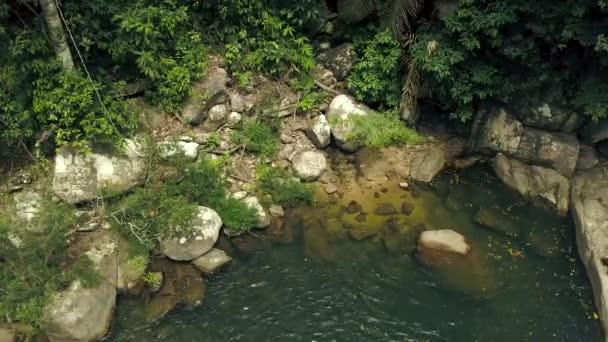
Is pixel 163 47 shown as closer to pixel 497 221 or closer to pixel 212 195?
pixel 212 195

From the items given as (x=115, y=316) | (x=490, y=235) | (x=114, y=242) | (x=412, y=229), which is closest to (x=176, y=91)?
(x=114, y=242)

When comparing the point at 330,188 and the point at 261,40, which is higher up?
the point at 261,40

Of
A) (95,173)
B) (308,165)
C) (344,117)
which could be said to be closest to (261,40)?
(344,117)

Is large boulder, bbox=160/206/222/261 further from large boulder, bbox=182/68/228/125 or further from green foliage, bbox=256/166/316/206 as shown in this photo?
large boulder, bbox=182/68/228/125

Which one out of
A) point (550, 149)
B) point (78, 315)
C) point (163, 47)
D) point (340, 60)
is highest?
point (340, 60)

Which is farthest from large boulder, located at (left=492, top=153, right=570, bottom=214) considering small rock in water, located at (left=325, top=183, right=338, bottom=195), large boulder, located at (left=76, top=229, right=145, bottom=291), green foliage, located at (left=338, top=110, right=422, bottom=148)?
large boulder, located at (left=76, top=229, right=145, bottom=291)

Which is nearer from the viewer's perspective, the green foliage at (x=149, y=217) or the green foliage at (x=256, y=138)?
the green foliage at (x=149, y=217)

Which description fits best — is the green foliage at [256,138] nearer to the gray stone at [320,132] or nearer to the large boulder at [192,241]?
the gray stone at [320,132]

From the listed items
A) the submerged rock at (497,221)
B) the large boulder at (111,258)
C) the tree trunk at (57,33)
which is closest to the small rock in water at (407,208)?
the submerged rock at (497,221)
